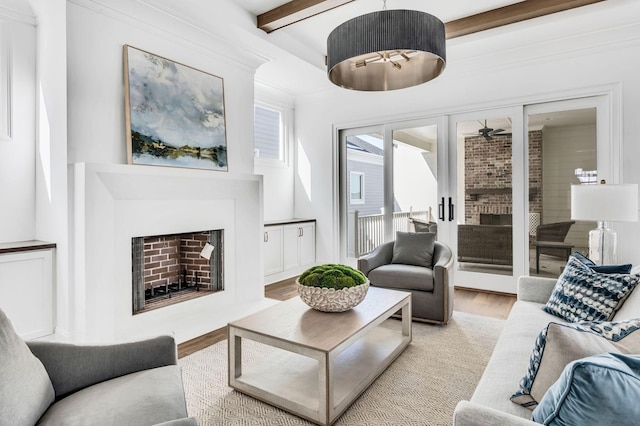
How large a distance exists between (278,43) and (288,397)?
3386 mm

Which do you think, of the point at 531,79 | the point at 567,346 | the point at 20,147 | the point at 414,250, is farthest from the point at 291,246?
the point at 567,346

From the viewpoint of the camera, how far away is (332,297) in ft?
7.39

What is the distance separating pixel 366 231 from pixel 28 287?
3.91m

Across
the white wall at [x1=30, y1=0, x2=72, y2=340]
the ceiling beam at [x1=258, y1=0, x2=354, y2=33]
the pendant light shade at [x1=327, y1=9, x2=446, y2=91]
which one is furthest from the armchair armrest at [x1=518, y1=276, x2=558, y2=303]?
the white wall at [x1=30, y1=0, x2=72, y2=340]

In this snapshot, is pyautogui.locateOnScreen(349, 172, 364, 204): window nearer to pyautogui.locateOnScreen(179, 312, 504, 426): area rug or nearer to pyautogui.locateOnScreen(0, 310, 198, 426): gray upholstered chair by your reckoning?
pyautogui.locateOnScreen(179, 312, 504, 426): area rug

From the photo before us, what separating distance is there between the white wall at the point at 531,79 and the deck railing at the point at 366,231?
26 centimetres

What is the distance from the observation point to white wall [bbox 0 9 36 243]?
2.85 meters

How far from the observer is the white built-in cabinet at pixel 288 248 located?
4.90 meters

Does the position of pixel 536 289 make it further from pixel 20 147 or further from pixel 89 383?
pixel 20 147

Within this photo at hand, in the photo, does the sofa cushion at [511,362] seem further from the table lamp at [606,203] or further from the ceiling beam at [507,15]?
the ceiling beam at [507,15]

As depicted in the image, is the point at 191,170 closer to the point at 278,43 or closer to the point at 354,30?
the point at 278,43

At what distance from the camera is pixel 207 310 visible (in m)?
3.63

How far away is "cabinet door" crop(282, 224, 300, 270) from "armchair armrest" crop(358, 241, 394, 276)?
66.8 inches

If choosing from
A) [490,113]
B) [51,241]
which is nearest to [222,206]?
[51,241]
